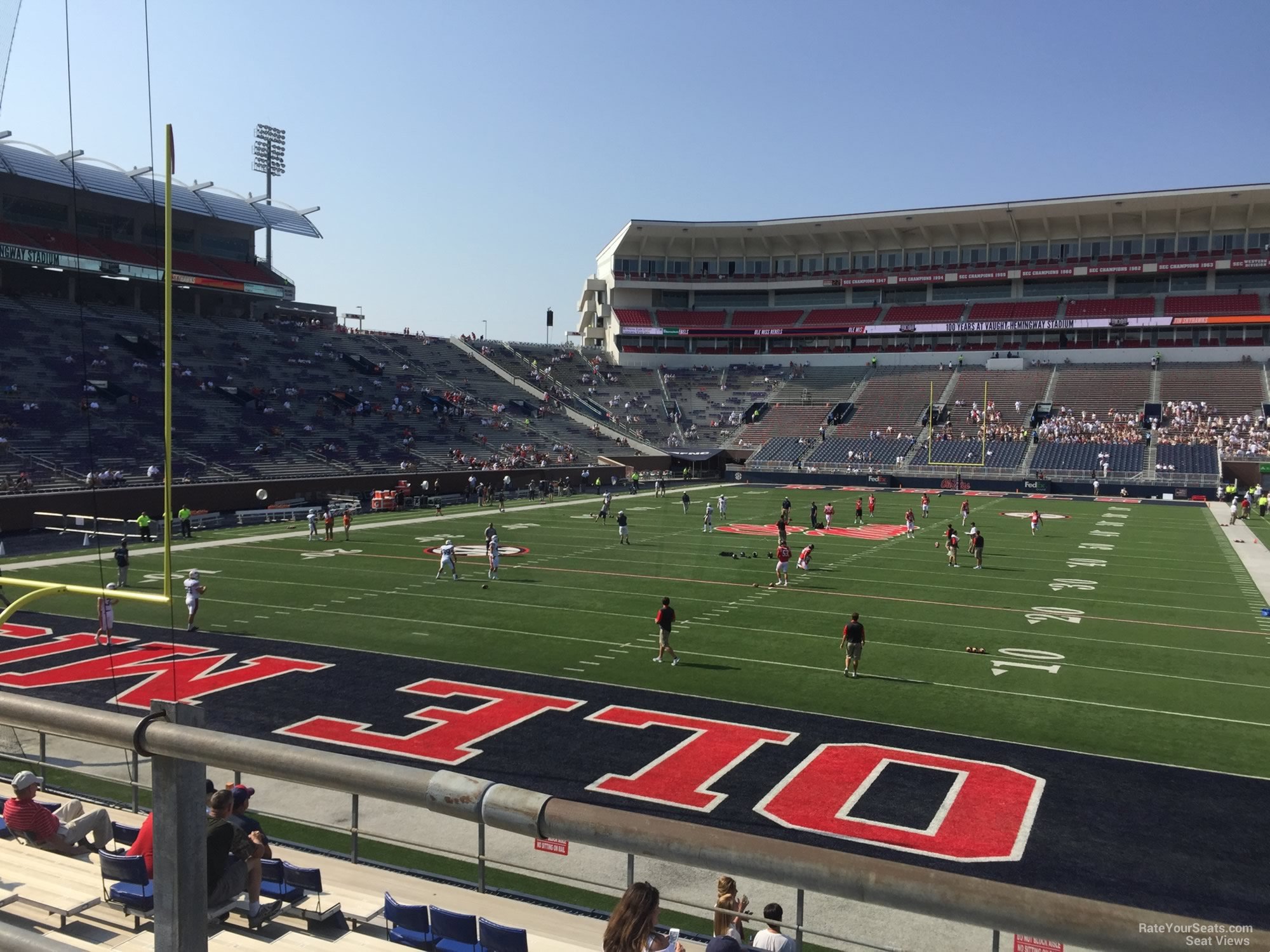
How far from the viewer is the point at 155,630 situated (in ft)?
64.8

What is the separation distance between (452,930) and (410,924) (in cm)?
28

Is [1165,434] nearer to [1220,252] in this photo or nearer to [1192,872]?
[1220,252]

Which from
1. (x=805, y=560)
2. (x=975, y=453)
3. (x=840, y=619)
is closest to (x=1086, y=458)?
(x=975, y=453)

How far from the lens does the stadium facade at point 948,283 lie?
238 ft

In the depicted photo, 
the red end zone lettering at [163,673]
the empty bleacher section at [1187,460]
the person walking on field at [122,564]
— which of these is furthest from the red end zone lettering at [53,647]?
the empty bleacher section at [1187,460]

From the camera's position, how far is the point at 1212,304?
7175cm

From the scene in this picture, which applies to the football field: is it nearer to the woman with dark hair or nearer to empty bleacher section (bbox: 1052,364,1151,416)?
the woman with dark hair

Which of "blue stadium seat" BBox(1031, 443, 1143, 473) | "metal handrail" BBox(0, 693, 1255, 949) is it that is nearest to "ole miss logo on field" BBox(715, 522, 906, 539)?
"blue stadium seat" BBox(1031, 443, 1143, 473)

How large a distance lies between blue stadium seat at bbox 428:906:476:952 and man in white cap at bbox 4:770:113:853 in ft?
11.5

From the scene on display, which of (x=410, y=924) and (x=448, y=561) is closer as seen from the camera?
(x=410, y=924)

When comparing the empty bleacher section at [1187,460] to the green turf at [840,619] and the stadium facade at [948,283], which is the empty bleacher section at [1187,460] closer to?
the stadium facade at [948,283]

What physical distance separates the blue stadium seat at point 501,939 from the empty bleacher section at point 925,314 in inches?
3099

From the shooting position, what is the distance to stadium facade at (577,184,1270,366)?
72.4m

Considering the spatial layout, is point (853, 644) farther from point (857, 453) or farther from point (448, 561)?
point (857, 453)
